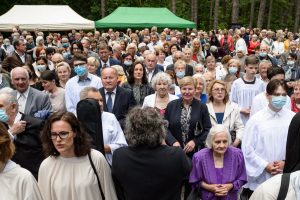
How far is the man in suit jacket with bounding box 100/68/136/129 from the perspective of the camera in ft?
20.2

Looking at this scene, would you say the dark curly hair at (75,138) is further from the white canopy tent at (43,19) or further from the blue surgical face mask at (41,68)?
the white canopy tent at (43,19)

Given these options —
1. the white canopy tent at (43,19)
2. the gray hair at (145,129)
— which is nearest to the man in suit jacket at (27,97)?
the gray hair at (145,129)

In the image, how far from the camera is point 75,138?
3.56 metres

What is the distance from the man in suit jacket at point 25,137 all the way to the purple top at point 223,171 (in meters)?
1.65

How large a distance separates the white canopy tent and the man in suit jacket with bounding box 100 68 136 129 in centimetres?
2113

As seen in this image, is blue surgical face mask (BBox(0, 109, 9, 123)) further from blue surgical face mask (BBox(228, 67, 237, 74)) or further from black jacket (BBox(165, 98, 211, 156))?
blue surgical face mask (BBox(228, 67, 237, 74))

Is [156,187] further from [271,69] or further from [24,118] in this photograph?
[271,69]

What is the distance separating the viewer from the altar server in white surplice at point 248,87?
7.47 meters

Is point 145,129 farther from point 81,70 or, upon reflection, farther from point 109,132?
point 81,70

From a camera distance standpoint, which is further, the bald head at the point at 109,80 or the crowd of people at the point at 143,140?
the bald head at the point at 109,80

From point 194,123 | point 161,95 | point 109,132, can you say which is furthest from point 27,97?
point 194,123

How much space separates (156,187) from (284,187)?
103cm

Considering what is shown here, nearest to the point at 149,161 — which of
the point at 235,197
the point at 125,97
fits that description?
the point at 235,197

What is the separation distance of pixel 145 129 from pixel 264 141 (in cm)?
193
